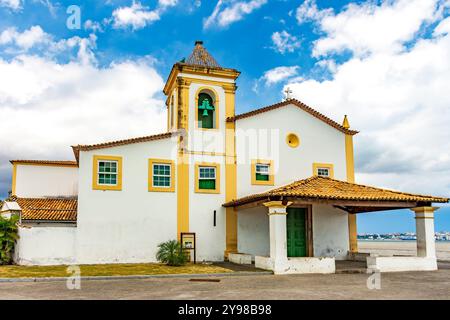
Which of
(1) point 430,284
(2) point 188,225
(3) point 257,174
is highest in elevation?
(3) point 257,174

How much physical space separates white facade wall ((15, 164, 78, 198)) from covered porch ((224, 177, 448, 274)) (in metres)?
10.3

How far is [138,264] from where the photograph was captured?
18.2 meters

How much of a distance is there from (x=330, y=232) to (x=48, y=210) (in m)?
12.6

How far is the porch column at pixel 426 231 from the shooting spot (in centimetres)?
1766

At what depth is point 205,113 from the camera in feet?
67.7

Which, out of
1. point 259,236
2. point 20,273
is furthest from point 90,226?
point 259,236

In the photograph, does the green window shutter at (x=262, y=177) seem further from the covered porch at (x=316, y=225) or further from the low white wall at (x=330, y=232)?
the low white wall at (x=330, y=232)

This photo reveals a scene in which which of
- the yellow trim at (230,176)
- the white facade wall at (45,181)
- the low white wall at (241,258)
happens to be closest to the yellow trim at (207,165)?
the yellow trim at (230,176)

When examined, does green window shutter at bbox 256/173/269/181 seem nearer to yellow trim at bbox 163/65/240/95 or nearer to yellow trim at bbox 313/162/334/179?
yellow trim at bbox 313/162/334/179

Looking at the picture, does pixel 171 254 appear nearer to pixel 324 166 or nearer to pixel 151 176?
pixel 151 176
